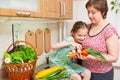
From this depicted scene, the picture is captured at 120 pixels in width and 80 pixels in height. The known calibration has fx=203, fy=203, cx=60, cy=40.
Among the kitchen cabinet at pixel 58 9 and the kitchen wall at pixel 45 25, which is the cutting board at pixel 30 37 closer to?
the kitchen wall at pixel 45 25

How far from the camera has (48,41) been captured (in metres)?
2.16

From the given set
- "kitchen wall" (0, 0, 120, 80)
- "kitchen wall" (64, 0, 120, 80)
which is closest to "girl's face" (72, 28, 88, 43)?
"kitchen wall" (0, 0, 120, 80)

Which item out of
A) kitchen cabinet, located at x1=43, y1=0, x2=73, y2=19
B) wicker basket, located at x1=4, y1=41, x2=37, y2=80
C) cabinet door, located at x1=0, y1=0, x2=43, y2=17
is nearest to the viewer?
cabinet door, located at x1=0, y1=0, x2=43, y2=17

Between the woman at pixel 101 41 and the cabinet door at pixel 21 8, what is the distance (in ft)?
1.32

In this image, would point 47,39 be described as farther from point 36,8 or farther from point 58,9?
point 36,8

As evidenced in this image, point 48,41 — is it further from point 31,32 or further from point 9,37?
point 9,37

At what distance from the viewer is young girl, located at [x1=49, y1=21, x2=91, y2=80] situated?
1.57 m

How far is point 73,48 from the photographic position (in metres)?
1.56

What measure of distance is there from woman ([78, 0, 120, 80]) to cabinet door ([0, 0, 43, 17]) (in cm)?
40

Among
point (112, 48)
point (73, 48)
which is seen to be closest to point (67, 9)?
point (73, 48)

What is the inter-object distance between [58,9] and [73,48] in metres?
0.43

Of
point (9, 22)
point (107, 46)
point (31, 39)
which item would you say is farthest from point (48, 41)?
point (107, 46)

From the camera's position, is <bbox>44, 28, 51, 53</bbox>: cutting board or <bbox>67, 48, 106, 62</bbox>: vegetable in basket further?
<bbox>44, 28, 51, 53</bbox>: cutting board

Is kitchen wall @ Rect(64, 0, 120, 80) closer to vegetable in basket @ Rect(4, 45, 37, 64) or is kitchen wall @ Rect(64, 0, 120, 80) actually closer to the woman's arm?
the woman's arm
